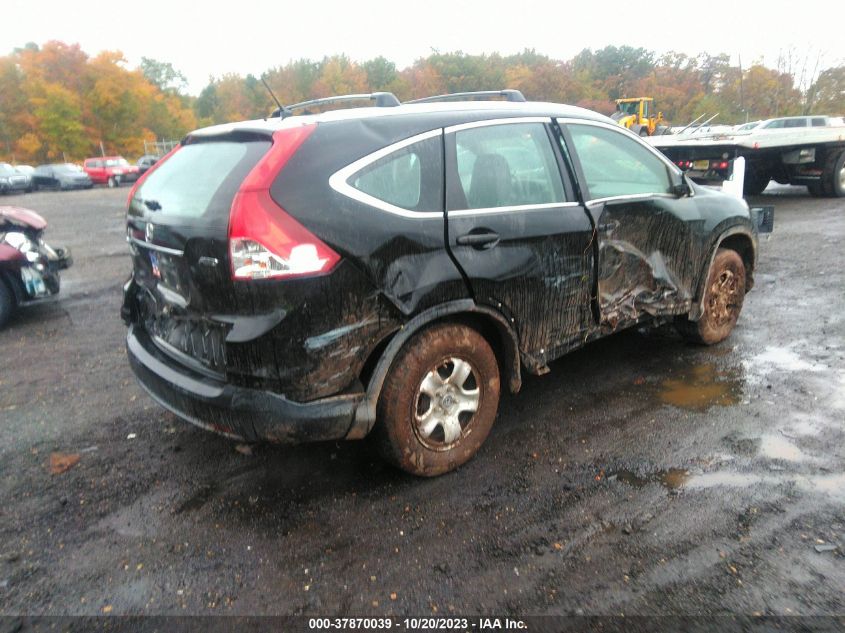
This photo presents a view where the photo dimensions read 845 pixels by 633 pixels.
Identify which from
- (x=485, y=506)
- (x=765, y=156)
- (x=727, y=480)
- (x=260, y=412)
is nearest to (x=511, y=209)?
(x=485, y=506)

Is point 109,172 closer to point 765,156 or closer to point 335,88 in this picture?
point 335,88

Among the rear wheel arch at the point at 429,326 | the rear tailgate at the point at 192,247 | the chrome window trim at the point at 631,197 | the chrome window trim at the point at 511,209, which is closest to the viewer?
the rear tailgate at the point at 192,247

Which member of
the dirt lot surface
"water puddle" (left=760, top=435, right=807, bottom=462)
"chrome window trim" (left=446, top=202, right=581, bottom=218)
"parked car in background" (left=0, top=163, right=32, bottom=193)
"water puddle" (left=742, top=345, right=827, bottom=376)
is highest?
"chrome window trim" (left=446, top=202, right=581, bottom=218)

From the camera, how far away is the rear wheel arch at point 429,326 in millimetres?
2967

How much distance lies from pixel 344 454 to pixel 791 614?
2214mm

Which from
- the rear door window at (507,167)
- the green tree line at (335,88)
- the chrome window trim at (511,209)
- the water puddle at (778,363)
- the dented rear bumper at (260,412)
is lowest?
the water puddle at (778,363)

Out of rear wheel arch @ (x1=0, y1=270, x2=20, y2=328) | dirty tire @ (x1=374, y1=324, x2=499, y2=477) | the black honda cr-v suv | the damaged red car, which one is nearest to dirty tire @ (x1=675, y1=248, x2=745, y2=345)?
the black honda cr-v suv

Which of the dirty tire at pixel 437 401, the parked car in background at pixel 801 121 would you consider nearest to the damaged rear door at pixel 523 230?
the dirty tire at pixel 437 401

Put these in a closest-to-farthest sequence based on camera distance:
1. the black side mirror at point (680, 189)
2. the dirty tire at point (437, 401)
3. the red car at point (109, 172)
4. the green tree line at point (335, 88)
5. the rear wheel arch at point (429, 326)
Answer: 1. the rear wheel arch at point (429, 326)
2. the dirty tire at point (437, 401)
3. the black side mirror at point (680, 189)
4. the red car at point (109, 172)
5. the green tree line at point (335, 88)

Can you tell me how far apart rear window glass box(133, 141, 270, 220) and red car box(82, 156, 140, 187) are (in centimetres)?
3559

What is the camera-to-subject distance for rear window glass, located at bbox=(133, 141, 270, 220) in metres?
2.85

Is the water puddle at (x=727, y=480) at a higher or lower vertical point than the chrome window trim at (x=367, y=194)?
lower

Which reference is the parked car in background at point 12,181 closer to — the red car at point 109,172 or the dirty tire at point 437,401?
the red car at point 109,172

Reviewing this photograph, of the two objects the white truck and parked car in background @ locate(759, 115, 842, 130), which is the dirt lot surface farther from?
parked car in background @ locate(759, 115, 842, 130)
